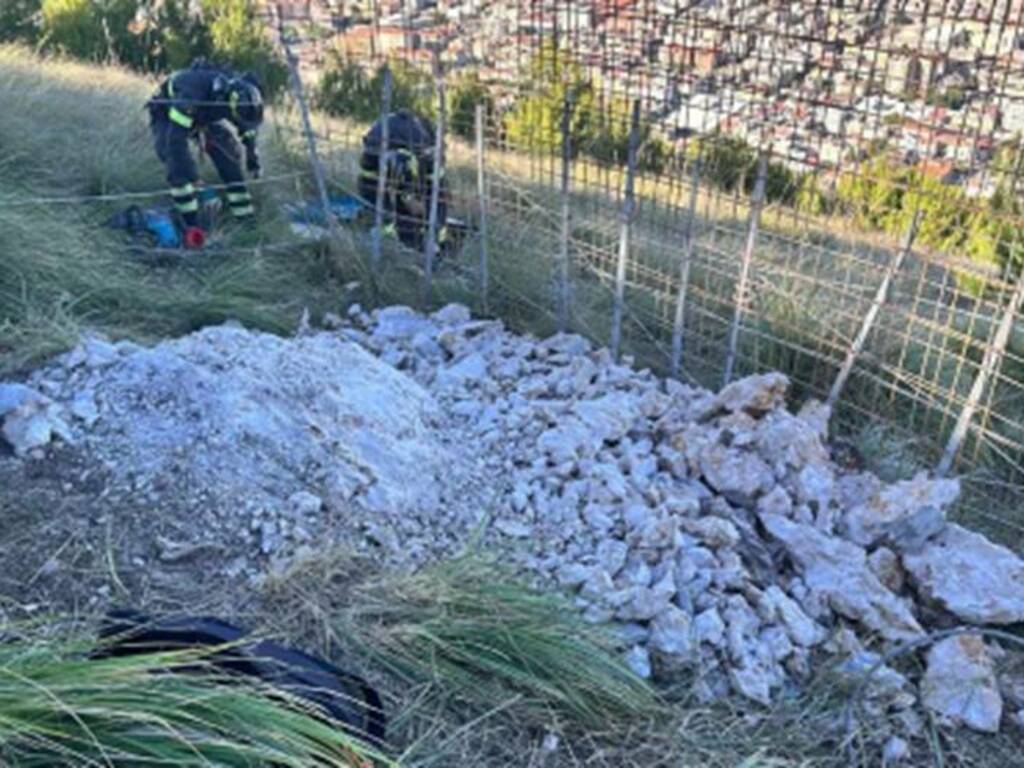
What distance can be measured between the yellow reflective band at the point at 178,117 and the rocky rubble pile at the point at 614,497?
255 centimetres

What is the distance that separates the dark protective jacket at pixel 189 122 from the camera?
19.6 feet

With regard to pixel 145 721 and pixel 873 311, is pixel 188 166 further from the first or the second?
pixel 145 721

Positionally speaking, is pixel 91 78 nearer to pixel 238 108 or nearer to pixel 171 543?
pixel 238 108

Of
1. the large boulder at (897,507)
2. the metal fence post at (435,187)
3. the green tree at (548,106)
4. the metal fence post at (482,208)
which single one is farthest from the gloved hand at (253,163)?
the large boulder at (897,507)

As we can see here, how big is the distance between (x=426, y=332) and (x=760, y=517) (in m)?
1.89

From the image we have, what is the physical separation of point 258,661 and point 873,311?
8.96ft

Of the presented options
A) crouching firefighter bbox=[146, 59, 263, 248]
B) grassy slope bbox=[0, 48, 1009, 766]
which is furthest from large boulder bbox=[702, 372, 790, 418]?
crouching firefighter bbox=[146, 59, 263, 248]

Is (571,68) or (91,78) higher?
(571,68)

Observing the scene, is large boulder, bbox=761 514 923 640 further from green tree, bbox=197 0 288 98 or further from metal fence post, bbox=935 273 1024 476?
green tree, bbox=197 0 288 98

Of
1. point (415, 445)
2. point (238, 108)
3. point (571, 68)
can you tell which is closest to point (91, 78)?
point (238, 108)

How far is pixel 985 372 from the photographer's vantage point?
3574 mm

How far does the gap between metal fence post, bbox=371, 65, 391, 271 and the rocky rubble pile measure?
155 cm

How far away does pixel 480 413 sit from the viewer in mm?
3930

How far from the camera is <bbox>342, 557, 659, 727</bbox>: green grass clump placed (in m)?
2.58
